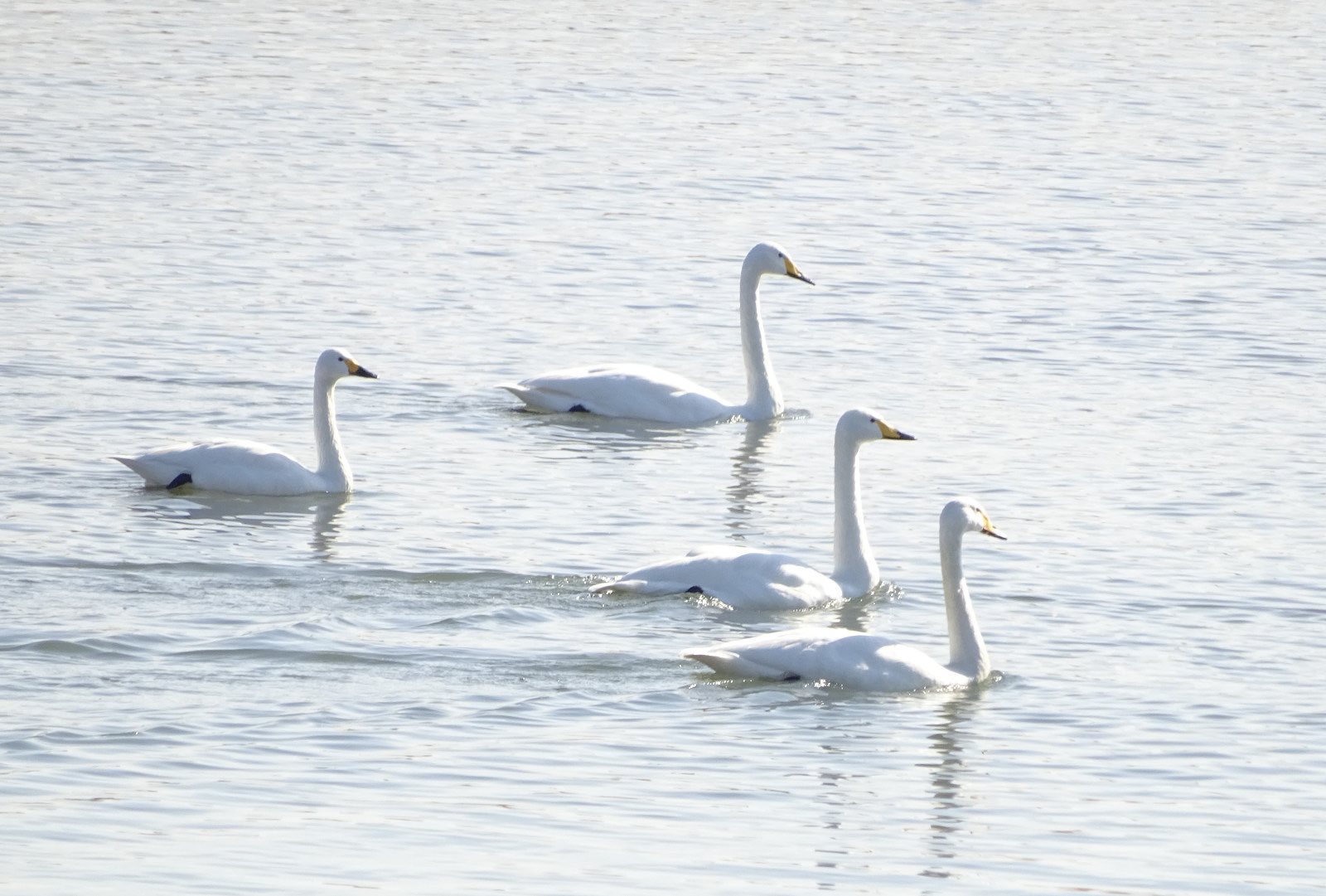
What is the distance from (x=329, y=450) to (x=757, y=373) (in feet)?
12.6

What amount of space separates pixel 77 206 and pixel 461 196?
3.91 meters

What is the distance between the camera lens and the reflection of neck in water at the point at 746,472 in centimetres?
1409

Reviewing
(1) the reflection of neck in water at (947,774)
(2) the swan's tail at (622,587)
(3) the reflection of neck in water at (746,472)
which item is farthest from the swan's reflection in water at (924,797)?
(3) the reflection of neck in water at (746,472)

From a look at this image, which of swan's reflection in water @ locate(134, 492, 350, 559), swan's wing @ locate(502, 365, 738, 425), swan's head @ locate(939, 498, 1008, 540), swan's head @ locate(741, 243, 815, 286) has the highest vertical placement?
swan's head @ locate(741, 243, 815, 286)

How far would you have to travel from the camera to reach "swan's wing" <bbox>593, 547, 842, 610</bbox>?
38.6ft

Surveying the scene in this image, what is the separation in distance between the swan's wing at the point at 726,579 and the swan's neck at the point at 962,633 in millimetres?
1028

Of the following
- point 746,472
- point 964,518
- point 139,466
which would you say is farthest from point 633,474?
point 964,518

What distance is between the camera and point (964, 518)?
444 inches

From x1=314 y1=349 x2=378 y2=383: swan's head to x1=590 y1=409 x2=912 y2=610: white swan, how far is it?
329 centimetres

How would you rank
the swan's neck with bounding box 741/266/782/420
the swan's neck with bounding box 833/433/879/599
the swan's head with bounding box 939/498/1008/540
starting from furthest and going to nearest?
the swan's neck with bounding box 741/266/782/420
the swan's neck with bounding box 833/433/879/599
the swan's head with bounding box 939/498/1008/540

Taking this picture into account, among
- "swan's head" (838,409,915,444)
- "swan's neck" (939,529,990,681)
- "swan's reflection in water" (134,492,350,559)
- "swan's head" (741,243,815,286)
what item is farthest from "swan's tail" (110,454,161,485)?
"swan's head" (741,243,815,286)

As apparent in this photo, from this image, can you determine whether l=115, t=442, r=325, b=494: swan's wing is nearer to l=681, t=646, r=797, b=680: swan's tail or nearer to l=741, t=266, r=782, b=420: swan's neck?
l=741, t=266, r=782, b=420: swan's neck

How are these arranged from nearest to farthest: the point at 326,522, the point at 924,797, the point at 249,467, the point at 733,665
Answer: the point at 924,797
the point at 733,665
the point at 326,522
the point at 249,467

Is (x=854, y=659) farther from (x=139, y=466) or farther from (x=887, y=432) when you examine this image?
(x=139, y=466)
